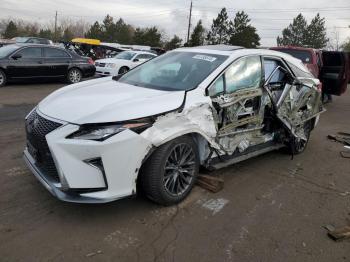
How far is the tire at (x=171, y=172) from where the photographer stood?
403 centimetres

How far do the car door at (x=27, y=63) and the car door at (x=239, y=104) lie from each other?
10.0 meters

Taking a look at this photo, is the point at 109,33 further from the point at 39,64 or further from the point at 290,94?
the point at 290,94

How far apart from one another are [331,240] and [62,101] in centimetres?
311

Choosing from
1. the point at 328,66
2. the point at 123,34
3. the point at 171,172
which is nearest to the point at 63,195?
the point at 171,172

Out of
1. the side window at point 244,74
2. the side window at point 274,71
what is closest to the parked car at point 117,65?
the side window at point 274,71

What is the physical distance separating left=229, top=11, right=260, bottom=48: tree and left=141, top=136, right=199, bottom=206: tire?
58041 mm

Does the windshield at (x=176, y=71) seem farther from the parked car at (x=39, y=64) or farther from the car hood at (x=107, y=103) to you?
the parked car at (x=39, y=64)

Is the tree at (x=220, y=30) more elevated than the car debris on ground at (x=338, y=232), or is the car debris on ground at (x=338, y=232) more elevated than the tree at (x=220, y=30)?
the tree at (x=220, y=30)

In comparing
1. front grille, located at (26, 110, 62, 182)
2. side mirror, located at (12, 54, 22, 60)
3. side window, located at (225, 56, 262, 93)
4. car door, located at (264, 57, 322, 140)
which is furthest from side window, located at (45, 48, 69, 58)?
front grille, located at (26, 110, 62, 182)

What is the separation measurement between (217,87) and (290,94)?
1843 mm

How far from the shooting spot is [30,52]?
1361cm

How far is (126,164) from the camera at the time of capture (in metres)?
3.76

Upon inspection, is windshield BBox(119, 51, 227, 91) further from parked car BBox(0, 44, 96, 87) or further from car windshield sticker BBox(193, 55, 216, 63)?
parked car BBox(0, 44, 96, 87)

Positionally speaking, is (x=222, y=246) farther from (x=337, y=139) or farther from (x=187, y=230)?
(x=337, y=139)
